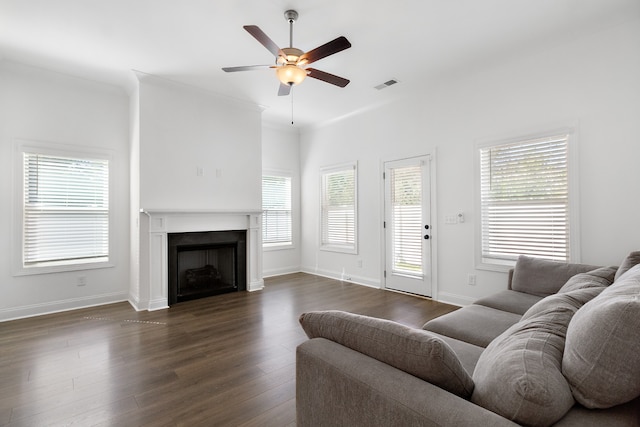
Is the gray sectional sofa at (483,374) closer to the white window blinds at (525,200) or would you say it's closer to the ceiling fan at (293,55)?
the ceiling fan at (293,55)

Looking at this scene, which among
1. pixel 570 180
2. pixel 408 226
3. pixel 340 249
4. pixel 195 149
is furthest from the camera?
pixel 340 249

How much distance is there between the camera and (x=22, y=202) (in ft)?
12.9

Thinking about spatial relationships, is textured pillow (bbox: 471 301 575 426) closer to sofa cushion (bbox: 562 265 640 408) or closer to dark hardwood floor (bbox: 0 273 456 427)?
sofa cushion (bbox: 562 265 640 408)

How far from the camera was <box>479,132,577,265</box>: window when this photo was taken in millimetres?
3428

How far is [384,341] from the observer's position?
120 cm

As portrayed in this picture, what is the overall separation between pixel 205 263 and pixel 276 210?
197cm

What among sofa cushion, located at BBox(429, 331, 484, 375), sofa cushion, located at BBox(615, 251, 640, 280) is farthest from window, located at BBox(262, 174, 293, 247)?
sofa cushion, located at BBox(615, 251, 640, 280)

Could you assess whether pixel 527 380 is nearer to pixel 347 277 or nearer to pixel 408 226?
pixel 408 226

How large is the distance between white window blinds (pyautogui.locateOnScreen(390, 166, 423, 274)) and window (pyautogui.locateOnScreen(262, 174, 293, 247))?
2456 millimetres

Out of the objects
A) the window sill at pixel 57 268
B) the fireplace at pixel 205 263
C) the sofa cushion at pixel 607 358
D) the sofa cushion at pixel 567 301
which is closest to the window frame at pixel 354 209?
the fireplace at pixel 205 263

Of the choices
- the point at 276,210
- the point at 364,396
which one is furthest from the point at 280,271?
the point at 364,396

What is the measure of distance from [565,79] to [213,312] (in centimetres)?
495

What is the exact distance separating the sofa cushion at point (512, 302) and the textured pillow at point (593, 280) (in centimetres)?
32

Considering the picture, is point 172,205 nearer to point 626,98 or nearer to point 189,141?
point 189,141
